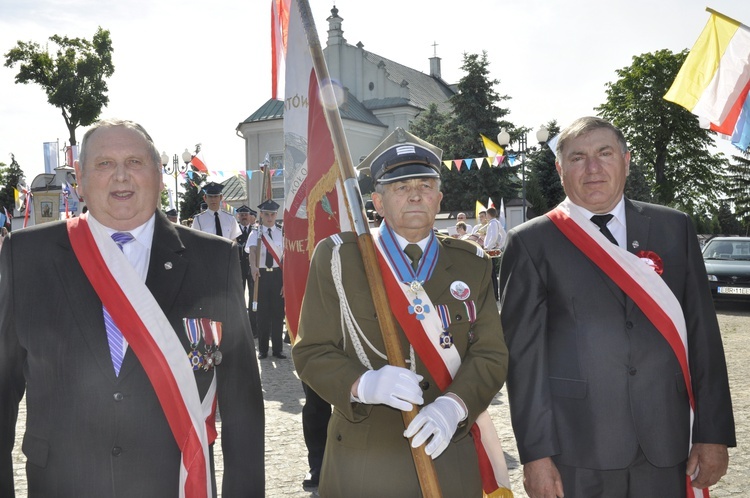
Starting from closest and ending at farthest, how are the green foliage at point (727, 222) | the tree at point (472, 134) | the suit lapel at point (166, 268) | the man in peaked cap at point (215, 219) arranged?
the suit lapel at point (166, 268)
the man in peaked cap at point (215, 219)
the tree at point (472, 134)
the green foliage at point (727, 222)

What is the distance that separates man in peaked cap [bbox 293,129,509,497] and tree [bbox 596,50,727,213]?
Result: 45.6 m

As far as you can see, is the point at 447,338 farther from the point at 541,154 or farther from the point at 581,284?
the point at 541,154

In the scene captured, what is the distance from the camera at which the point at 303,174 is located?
4.74 m

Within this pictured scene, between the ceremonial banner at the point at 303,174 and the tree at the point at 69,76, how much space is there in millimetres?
37731

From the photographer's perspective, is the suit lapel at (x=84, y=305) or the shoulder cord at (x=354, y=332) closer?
the suit lapel at (x=84, y=305)

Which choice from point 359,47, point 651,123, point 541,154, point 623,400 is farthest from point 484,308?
point 359,47

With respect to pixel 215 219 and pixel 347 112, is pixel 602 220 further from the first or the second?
pixel 347 112

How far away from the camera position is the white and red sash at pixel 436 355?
8.78ft

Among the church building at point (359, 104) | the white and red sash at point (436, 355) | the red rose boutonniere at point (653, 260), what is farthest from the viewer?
the church building at point (359, 104)

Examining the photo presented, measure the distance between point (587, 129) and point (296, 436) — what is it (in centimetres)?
425

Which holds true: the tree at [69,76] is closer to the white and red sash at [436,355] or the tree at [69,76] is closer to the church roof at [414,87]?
the church roof at [414,87]

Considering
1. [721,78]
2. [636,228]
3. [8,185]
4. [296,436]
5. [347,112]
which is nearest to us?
[636,228]

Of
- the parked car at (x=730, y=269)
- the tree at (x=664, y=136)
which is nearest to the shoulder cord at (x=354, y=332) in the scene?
the parked car at (x=730, y=269)

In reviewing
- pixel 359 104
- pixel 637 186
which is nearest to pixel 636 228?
pixel 637 186
